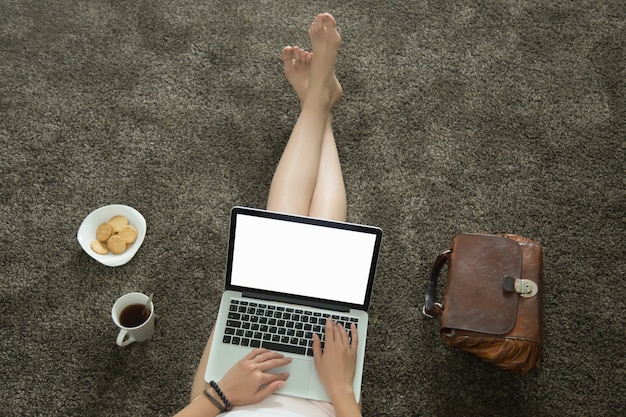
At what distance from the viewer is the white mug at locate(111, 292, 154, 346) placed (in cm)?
135

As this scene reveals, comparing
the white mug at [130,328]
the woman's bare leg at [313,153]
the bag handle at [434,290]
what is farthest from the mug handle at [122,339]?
the bag handle at [434,290]

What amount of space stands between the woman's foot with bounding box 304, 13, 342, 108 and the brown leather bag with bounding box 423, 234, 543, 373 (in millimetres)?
561

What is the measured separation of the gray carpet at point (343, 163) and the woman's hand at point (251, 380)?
0.37 meters

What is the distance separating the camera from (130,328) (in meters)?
1.35

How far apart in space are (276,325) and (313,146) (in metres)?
0.48

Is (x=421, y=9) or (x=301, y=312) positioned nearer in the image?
(x=301, y=312)

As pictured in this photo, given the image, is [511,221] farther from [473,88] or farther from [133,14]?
[133,14]

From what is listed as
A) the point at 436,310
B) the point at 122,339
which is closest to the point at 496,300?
the point at 436,310

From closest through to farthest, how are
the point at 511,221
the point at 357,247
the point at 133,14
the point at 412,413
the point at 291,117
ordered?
the point at 357,247, the point at 412,413, the point at 511,221, the point at 291,117, the point at 133,14

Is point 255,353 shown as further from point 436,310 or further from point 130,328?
point 436,310

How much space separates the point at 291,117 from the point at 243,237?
640mm

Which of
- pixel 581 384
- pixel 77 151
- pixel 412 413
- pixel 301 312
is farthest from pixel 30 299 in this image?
pixel 581 384

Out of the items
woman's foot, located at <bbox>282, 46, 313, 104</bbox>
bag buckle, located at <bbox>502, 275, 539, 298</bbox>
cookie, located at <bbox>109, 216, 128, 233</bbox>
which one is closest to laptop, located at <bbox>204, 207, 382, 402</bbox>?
bag buckle, located at <bbox>502, 275, 539, 298</bbox>

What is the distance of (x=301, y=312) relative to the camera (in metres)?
1.28
